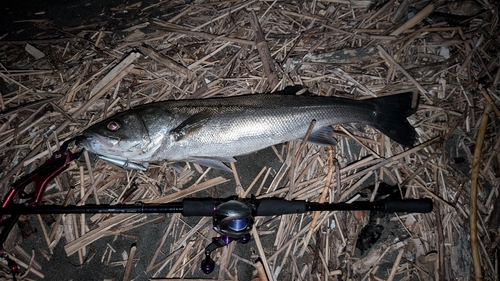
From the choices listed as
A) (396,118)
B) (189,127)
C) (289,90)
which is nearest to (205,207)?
(189,127)

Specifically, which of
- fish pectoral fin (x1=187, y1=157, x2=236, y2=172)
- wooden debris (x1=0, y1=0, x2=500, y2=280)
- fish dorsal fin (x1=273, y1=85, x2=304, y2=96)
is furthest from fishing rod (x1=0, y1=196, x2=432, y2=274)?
fish dorsal fin (x1=273, y1=85, x2=304, y2=96)

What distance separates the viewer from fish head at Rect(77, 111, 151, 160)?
3172mm

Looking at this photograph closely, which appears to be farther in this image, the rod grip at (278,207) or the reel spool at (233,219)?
the rod grip at (278,207)

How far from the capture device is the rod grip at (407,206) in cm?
305

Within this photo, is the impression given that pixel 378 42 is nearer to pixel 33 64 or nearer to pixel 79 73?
pixel 79 73

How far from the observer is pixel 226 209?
2672 mm

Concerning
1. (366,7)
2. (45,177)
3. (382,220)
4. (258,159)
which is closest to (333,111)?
(258,159)

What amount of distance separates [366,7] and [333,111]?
5.92 feet

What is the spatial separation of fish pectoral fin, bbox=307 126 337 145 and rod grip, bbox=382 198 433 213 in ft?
2.97

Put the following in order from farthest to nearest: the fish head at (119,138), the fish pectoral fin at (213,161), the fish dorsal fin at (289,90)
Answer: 1. the fish dorsal fin at (289,90)
2. the fish pectoral fin at (213,161)
3. the fish head at (119,138)

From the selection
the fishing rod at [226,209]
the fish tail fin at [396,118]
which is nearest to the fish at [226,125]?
the fish tail fin at [396,118]

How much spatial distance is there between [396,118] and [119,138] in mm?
3263

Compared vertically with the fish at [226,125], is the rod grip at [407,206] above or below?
below

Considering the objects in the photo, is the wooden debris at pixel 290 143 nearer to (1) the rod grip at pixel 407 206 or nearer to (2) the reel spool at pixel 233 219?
(1) the rod grip at pixel 407 206
